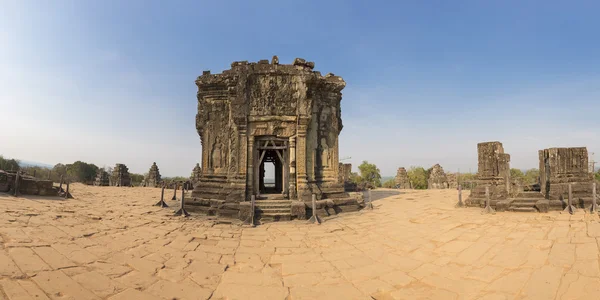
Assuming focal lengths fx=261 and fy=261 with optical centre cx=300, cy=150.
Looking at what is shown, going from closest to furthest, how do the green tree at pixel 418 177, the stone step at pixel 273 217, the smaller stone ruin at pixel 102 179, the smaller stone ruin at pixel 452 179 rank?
the stone step at pixel 273 217 → the smaller stone ruin at pixel 102 179 → the smaller stone ruin at pixel 452 179 → the green tree at pixel 418 177

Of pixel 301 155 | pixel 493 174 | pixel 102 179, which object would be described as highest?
pixel 301 155

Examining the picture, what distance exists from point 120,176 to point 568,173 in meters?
31.7

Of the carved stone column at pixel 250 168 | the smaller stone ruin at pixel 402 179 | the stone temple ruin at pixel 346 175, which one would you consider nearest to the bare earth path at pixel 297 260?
the carved stone column at pixel 250 168

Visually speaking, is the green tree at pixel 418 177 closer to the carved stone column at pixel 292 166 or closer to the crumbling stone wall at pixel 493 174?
the crumbling stone wall at pixel 493 174

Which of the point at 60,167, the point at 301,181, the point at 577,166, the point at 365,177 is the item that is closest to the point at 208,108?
the point at 301,181

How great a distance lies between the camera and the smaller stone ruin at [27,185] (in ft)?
35.7

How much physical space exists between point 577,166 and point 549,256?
9062mm

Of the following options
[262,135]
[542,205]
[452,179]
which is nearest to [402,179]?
[452,179]

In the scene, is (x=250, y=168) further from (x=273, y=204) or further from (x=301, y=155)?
(x=301, y=155)

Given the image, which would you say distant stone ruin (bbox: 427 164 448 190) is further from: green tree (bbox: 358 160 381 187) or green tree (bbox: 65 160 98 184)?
green tree (bbox: 65 160 98 184)

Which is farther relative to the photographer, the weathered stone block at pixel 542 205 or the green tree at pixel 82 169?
the green tree at pixel 82 169

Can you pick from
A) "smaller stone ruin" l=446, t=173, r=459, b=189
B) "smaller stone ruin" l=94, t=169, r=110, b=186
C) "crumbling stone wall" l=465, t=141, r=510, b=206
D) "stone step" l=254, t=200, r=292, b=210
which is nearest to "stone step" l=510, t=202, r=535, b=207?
"crumbling stone wall" l=465, t=141, r=510, b=206

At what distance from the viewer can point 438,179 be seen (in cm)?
2634

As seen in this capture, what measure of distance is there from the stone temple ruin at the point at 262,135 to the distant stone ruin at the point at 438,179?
18208 mm
